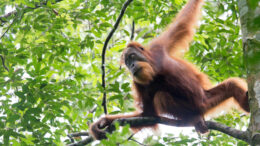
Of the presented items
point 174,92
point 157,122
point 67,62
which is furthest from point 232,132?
point 67,62

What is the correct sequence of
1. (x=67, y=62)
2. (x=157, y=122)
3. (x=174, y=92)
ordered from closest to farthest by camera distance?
(x=157, y=122), (x=174, y=92), (x=67, y=62)

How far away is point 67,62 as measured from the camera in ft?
16.9

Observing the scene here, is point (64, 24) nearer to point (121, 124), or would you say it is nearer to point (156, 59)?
point (156, 59)

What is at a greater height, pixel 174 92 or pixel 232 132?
pixel 174 92

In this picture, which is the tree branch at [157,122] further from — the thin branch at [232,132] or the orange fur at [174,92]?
the orange fur at [174,92]

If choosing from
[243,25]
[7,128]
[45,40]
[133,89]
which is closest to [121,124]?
[133,89]

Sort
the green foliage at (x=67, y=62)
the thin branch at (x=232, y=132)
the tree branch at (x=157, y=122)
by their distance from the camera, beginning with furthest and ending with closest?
1. the green foliage at (x=67, y=62)
2. the tree branch at (x=157, y=122)
3. the thin branch at (x=232, y=132)

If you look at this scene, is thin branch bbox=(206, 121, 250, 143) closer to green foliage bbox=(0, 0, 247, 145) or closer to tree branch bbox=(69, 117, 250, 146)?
tree branch bbox=(69, 117, 250, 146)

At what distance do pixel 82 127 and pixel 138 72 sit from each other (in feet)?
4.34

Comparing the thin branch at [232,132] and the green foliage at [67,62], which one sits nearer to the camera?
the thin branch at [232,132]

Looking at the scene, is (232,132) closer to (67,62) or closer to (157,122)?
(157,122)

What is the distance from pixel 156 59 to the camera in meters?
4.60

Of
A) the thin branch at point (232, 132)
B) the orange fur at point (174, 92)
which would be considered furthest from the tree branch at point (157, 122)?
the orange fur at point (174, 92)

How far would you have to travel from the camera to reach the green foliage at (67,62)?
159 inches
